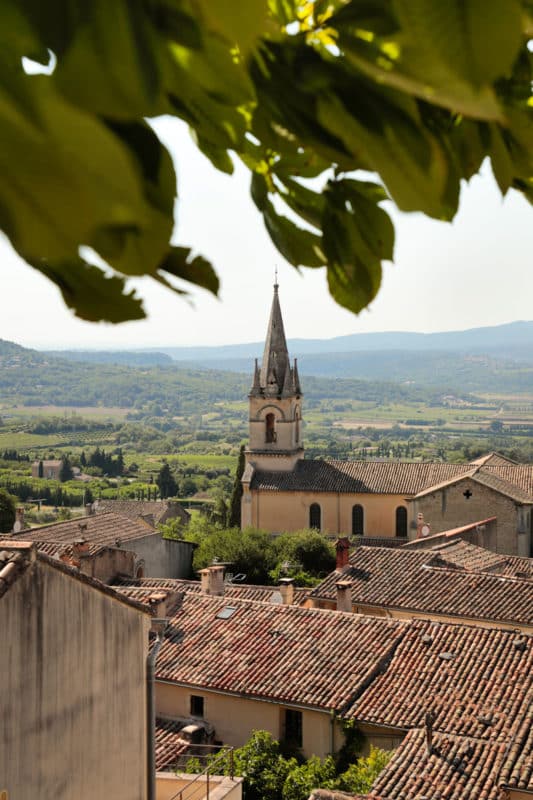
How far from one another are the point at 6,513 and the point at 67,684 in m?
39.0

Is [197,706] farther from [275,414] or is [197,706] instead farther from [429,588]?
[275,414]

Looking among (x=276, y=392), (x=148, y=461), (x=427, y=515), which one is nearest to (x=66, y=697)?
(x=427, y=515)

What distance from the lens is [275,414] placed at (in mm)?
43031

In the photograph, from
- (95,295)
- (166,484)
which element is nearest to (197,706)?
(95,295)

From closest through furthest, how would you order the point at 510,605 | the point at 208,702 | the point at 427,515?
the point at 208,702 < the point at 510,605 < the point at 427,515

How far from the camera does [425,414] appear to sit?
199m

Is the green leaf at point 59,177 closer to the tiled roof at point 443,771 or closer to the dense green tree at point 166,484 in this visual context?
the tiled roof at point 443,771

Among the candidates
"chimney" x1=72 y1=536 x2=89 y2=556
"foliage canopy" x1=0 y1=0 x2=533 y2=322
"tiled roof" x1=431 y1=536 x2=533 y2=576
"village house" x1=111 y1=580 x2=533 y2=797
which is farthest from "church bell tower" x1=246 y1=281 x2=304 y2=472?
"foliage canopy" x1=0 y1=0 x2=533 y2=322

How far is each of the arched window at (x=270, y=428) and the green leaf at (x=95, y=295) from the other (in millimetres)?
41563

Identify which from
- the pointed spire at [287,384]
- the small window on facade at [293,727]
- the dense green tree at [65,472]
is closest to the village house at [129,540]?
the small window on facade at [293,727]

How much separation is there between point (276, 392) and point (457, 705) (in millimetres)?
30612

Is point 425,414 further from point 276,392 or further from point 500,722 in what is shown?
point 500,722

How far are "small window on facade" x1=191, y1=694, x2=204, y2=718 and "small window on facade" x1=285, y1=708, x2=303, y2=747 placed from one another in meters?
1.40

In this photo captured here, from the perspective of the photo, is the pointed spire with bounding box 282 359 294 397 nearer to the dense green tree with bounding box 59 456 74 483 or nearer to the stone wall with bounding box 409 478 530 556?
the stone wall with bounding box 409 478 530 556
